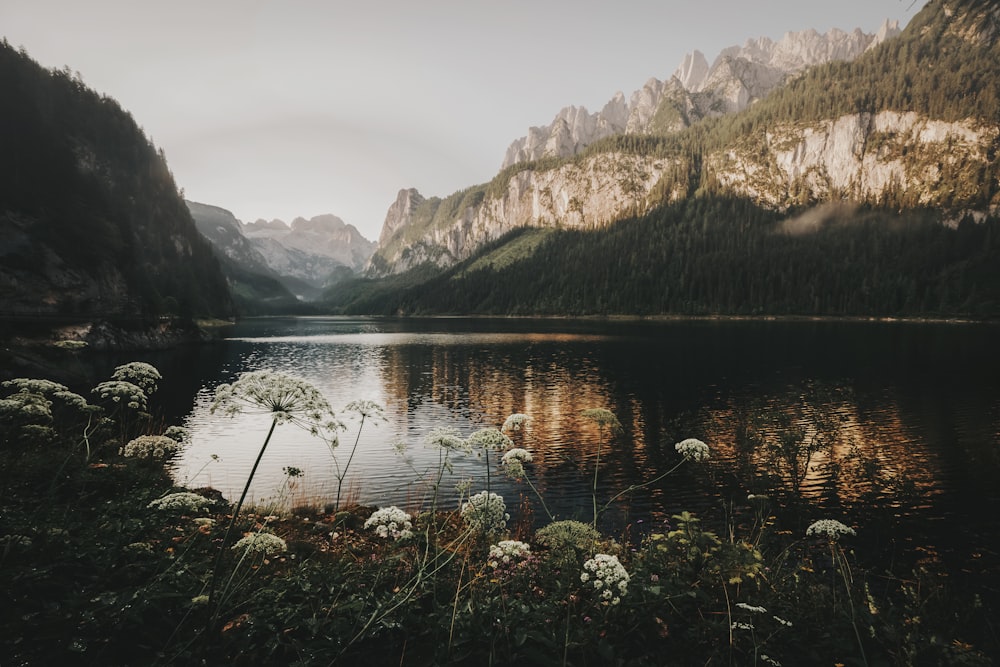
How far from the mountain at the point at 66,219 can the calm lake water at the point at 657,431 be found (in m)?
38.1

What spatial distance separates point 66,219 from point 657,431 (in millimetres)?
143380

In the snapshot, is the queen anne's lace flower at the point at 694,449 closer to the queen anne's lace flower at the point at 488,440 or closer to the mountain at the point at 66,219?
the queen anne's lace flower at the point at 488,440

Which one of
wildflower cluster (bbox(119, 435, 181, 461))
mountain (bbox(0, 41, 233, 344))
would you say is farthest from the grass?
mountain (bbox(0, 41, 233, 344))

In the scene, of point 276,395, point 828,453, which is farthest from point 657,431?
point 276,395

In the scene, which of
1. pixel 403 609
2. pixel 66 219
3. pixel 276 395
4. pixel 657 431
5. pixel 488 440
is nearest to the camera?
pixel 276 395

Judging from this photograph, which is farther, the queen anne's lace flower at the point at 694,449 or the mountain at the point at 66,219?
the mountain at the point at 66,219

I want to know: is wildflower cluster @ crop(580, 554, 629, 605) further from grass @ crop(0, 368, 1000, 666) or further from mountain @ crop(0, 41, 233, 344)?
mountain @ crop(0, 41, 233, 344)

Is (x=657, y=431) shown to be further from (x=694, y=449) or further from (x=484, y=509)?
(x=484, y=509)

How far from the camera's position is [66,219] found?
10812cm

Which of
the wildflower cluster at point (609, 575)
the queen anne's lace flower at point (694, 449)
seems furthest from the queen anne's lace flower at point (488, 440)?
the queen anne's lace flower at point (694, 449)

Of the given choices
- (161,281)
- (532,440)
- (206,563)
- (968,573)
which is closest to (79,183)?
(161,281)

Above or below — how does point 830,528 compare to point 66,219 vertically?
below

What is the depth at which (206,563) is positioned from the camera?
855 centimetres

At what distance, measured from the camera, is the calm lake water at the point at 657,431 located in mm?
23203
